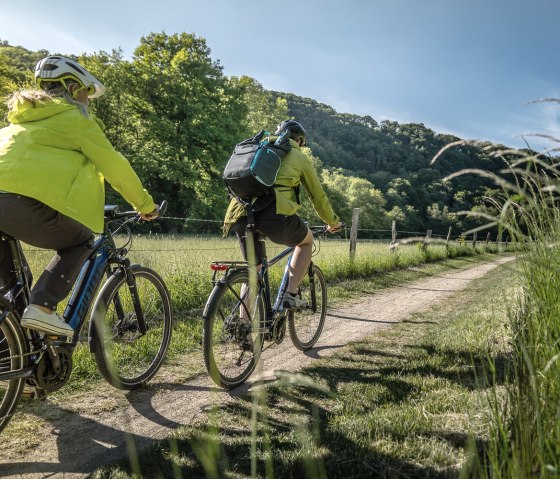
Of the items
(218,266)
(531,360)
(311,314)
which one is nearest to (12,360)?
(218,266)

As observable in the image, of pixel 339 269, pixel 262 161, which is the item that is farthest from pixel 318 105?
pixel 262 161

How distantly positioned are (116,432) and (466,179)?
2574mm

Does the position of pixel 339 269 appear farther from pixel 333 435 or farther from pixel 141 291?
pixel 333 435

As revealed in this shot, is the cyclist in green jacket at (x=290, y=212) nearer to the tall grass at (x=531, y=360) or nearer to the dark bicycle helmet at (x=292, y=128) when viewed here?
the dark bicycle helmet at (x=292, y=128)

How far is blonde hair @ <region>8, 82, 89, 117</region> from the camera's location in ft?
7.93

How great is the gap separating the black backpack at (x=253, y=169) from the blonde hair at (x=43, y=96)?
1.20m

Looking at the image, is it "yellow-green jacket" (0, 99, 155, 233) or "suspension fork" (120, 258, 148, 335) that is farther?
"suspension fork" (120, 258, 148, 335)

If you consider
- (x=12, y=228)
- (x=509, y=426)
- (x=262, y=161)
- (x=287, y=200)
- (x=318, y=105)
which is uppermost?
(x=318, y=105)

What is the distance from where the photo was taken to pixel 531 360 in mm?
2123

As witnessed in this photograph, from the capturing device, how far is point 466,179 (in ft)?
7.22

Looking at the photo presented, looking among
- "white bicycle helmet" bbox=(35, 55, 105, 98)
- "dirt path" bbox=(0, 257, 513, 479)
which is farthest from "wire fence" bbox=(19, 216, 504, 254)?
"white bicycle helmet" bbox=(35, 55, 105, 98)

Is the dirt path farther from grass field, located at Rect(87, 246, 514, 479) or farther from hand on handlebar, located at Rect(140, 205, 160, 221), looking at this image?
hand on handlebar, located at Rect(140, 205, 160, 221)

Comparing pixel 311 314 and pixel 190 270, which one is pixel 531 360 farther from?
pixel 190 270

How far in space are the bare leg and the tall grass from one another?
1828 mm
